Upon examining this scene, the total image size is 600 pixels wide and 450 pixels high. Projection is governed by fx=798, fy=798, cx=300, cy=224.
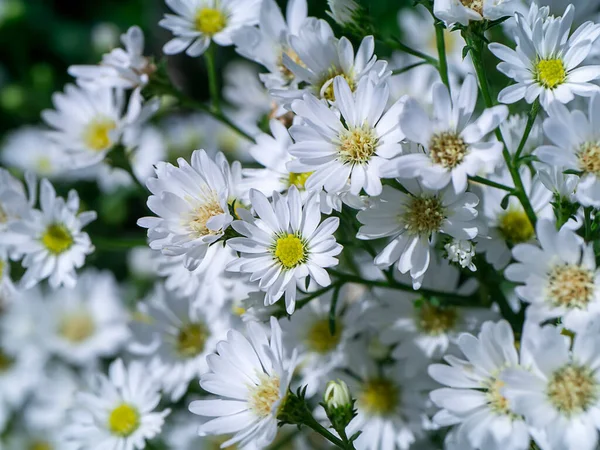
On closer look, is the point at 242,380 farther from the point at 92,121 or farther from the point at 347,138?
the point at 92,121

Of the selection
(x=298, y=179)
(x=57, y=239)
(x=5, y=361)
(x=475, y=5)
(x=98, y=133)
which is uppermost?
(x=475, y=5)

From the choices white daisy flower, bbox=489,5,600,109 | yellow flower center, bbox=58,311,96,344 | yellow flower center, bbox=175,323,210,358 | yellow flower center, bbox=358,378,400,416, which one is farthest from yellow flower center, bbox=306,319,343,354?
yellow flower center, bbox=58,311,96,344

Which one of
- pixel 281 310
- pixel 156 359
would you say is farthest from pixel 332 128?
pixel 156 359

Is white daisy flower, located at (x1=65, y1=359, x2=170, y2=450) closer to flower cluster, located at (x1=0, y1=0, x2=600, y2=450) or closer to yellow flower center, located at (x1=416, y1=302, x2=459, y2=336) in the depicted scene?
flower cluster, located at (x1=0, y1=0, x2=600, y2=450)

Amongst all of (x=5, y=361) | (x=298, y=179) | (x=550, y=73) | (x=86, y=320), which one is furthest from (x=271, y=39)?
(x=5, y=361)

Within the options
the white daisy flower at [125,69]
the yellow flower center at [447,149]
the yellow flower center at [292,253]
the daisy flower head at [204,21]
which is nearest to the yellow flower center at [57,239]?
the white daisy flower at [125,69]

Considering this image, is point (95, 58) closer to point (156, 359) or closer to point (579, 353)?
point (156, 359)
